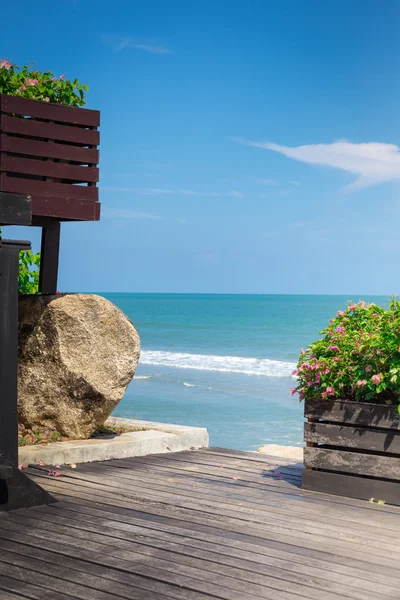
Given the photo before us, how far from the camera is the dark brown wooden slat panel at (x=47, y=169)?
7.07 m

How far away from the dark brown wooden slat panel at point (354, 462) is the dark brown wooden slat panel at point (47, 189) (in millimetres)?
3408

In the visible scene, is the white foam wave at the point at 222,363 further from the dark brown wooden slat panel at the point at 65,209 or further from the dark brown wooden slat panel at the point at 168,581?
the dark brown wooden slat panel at the point at 168,581

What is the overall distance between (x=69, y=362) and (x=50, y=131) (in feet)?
7.79

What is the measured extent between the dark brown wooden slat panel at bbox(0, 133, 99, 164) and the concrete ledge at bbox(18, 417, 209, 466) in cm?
293

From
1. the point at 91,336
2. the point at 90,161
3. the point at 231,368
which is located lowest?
the point at 231,368

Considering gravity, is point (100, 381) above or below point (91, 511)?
above

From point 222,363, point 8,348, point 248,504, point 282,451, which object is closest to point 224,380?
point 222,363

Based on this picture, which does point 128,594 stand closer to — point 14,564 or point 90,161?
point 14,564

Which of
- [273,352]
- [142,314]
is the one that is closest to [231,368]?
[273,352]

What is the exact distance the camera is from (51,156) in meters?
7.41

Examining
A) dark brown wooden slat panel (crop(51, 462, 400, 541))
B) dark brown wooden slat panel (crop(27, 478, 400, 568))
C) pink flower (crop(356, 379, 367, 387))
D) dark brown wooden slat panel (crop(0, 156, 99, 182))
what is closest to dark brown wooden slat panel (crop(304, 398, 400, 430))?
pink flower (crop(356, 379, 367, 387))

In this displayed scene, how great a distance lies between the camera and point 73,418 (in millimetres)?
7867

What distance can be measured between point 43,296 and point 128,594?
4363mm

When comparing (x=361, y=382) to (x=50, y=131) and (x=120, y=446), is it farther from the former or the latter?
(x=50, y=131)
